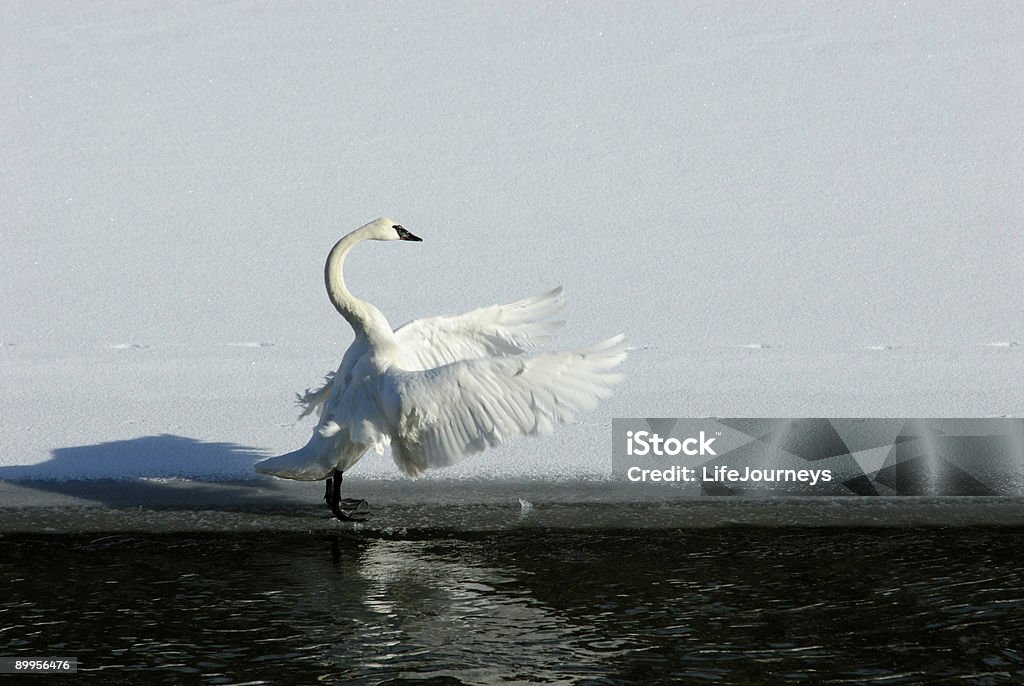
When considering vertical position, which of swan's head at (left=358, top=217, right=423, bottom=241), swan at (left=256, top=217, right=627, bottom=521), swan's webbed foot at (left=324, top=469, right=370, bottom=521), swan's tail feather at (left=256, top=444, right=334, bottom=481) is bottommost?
swan's webbed foot at (left=324, top=469, right=370, bottom=521)

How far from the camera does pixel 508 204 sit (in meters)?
11.6

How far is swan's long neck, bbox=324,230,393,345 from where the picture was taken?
5918 mm

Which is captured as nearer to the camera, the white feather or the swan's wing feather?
the white feather

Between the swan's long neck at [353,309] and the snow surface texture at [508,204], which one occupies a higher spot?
the snow surface texture at [508,204]

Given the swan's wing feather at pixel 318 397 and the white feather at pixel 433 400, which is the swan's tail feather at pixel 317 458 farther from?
the swan's wing feather at pixel 318 397

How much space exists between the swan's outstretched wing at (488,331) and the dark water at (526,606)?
4.35ft

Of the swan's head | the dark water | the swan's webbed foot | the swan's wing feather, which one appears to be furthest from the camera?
the swan's head

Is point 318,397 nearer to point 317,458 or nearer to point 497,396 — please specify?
point 317,458

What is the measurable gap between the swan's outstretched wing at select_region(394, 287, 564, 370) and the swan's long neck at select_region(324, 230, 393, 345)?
21.1 inches

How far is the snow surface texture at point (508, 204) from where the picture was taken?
7.62m

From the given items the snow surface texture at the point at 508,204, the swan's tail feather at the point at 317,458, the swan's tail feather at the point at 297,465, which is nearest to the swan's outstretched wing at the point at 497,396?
the swan's tail feather at the point at 317,458

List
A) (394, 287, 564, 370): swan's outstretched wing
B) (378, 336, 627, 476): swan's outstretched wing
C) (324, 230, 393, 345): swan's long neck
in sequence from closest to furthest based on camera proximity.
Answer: (378, 336, 627, 476): swan's outstretched wing, (324, 230, 393, 345): swan's long neck, (394, 287, 564, 370): swan's outstretched wing

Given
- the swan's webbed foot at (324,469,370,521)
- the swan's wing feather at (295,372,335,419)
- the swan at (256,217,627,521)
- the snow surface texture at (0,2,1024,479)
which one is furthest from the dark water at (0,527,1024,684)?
the snow surface texture at (0,2,1024,479)

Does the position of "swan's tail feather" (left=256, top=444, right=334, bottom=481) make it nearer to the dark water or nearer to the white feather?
the white feather
